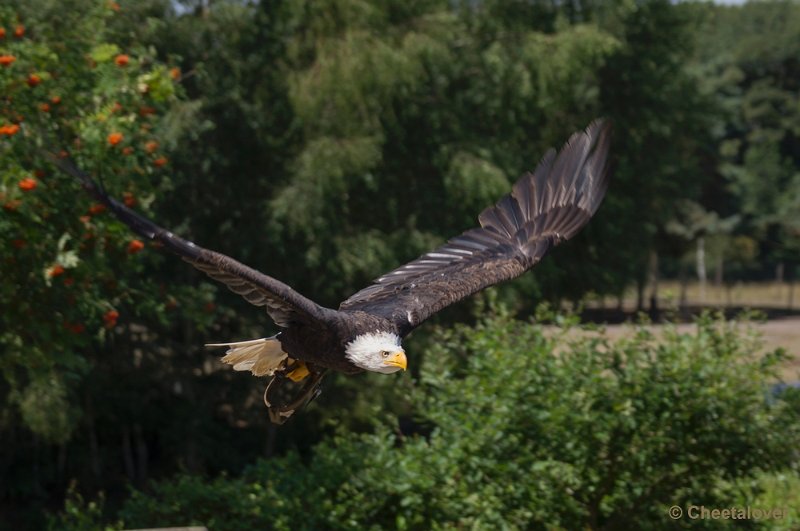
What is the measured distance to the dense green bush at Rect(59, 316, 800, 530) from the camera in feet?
25.7

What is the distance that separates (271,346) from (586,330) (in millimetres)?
3187

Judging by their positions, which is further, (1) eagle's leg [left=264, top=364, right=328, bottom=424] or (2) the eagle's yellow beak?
(1) eagle's leg [left=264, top=364, right=328, bottom=424]

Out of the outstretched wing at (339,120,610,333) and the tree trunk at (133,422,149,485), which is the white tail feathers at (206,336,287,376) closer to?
the outstretched wing at (339,120,610,333)

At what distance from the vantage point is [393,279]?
22.7ft

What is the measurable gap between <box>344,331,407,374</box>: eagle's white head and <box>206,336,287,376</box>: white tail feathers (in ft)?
2.68

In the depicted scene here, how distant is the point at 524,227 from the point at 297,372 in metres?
1.88

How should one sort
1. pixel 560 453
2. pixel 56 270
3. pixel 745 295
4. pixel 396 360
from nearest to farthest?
1. pixel 396 360
2. pixel 56 270
3. pixel 560 453
4. pixel 745 295

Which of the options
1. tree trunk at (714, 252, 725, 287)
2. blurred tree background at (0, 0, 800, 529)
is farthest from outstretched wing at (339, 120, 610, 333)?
tree trunk at (714, 252, 725, 287)

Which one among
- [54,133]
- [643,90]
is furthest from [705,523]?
[643,90]

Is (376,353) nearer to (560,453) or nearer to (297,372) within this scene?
(297,372)

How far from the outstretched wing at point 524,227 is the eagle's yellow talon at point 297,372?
0.50 metres

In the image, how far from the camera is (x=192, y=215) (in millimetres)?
14047

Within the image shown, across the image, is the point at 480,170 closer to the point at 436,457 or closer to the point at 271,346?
the point at 436,457

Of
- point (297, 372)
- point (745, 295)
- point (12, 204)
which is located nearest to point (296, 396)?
point (297, 372)
